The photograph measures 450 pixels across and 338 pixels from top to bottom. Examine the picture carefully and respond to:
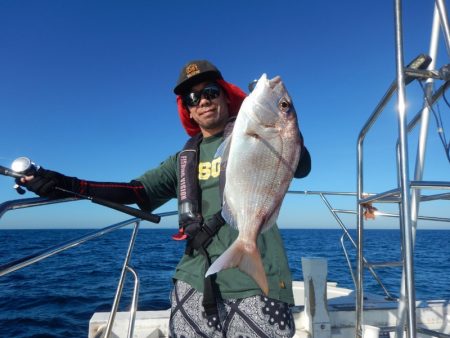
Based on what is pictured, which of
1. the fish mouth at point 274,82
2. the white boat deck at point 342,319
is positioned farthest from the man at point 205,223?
the white boat deck at point 342,319

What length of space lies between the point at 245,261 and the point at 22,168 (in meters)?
1.54

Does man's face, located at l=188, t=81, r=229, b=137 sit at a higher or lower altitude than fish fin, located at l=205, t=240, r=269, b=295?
higher

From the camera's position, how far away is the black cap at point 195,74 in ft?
7.82

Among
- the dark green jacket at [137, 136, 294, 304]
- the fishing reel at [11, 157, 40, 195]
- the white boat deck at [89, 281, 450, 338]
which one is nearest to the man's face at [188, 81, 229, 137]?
the dark green jacket at [137, 136, 294, 304]

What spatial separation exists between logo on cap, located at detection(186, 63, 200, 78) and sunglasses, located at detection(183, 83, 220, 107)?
13 cm

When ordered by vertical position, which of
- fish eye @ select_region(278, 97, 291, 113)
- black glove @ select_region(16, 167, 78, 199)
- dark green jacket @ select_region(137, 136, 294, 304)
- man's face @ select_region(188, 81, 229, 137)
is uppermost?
man's face @ select_region(188, 81, 229, 137)

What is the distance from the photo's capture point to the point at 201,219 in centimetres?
224

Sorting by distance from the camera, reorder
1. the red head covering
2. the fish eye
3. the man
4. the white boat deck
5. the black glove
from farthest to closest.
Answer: the white boat deck
the red head covering
the black glove
the man
the fish eye

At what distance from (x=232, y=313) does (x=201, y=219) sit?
23.8 inches

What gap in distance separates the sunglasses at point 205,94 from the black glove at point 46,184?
1.04 meters

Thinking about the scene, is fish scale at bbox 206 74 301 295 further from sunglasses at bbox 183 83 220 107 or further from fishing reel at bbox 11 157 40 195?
fishing reel at bbox 11 157 40 195

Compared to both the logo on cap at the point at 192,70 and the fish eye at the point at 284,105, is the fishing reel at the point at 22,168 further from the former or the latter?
the fish eye at the point at 284,105

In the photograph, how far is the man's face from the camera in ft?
7.91

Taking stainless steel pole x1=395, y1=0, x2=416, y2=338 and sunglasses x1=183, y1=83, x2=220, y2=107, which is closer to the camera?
→ stainless steel pole x1=395, y1=0, x2=416, y2=338
